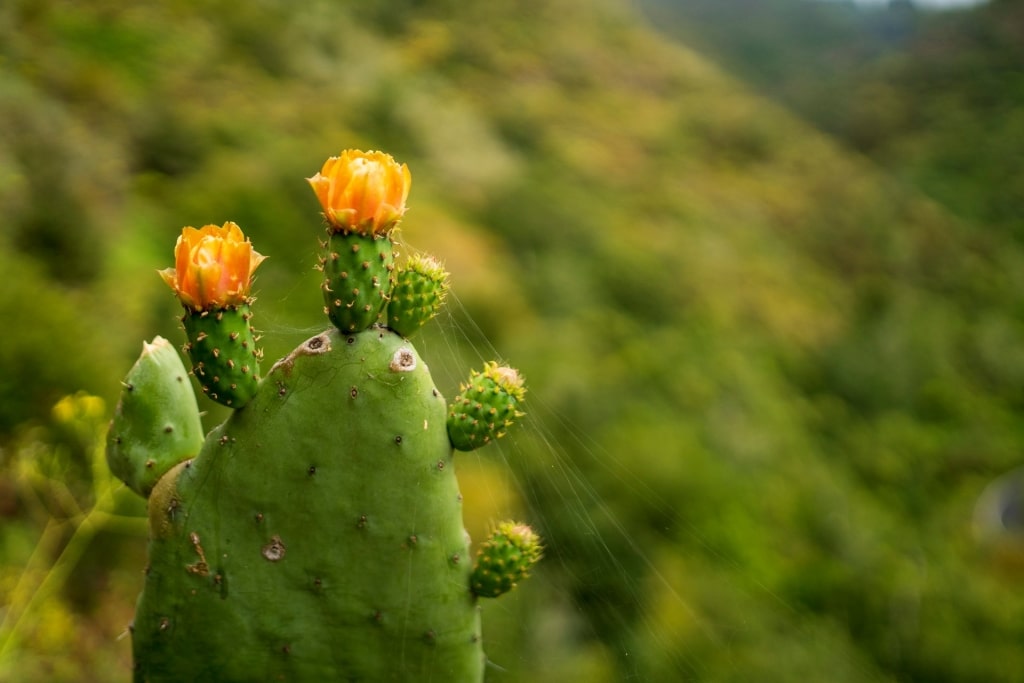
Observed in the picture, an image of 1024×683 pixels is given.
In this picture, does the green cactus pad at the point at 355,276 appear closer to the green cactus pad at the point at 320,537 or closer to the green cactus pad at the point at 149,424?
the green cactus pad at the point at 320,537

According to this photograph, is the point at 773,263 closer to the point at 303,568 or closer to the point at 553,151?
the point at 553,151

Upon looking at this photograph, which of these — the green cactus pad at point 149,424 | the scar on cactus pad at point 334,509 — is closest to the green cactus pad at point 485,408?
the scar on cactus pad at point 334,509

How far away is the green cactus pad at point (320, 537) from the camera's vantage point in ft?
3.66

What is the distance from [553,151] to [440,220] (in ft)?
25.0

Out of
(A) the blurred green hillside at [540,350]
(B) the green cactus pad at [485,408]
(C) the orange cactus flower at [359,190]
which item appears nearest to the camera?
(C) the orange cactus flower at [359,190]

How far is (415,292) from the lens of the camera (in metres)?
1.13

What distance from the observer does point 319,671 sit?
118cm

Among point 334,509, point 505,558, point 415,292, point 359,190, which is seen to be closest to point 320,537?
point 334,509

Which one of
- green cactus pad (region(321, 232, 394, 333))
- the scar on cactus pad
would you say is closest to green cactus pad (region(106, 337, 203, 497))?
the scar on cactus pad

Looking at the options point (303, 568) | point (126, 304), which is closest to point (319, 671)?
point (303, 568)

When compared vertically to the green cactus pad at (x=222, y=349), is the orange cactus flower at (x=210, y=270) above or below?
above

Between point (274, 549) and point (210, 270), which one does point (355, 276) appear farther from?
point (274, 549)

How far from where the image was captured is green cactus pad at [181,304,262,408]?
1058mm

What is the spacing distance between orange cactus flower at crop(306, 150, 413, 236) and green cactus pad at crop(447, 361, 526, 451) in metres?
0.28
